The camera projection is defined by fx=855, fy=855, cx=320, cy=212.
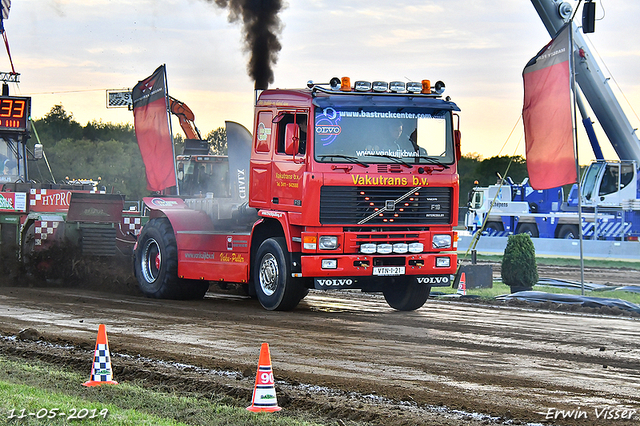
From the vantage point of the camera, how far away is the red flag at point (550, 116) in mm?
16312

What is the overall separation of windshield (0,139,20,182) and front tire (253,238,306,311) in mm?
9752

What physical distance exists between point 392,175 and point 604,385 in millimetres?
5398

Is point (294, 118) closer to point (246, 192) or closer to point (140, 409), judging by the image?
point (246, 192)

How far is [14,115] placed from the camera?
66.0 ft

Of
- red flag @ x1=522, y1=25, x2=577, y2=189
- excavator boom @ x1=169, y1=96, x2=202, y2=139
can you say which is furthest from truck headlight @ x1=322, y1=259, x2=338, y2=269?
excavator boom @ x1=169, y1=96, x2=202, y2=139

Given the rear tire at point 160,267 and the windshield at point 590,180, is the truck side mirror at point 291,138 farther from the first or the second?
the windshield at point 590,180

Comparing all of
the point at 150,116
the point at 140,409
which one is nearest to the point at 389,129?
the point at 140,409

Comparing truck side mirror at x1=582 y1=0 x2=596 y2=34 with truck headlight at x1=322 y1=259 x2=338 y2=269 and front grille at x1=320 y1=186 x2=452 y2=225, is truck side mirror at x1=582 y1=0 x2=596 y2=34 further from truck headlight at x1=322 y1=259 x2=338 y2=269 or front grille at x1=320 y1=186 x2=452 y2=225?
truck headlight at x1=322 y1=259 x2=338 y2=269

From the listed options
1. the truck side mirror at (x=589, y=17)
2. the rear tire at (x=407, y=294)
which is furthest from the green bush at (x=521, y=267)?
the truck side mirror at (x=589, y=17)

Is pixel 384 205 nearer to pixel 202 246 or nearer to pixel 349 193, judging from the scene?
pixel 349 193

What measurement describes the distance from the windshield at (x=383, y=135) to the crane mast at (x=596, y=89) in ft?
61.3

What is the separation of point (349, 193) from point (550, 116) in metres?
6.50

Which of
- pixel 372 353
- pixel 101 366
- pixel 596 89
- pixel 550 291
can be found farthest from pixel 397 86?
pixel 596 89

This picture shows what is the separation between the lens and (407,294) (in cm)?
1355
